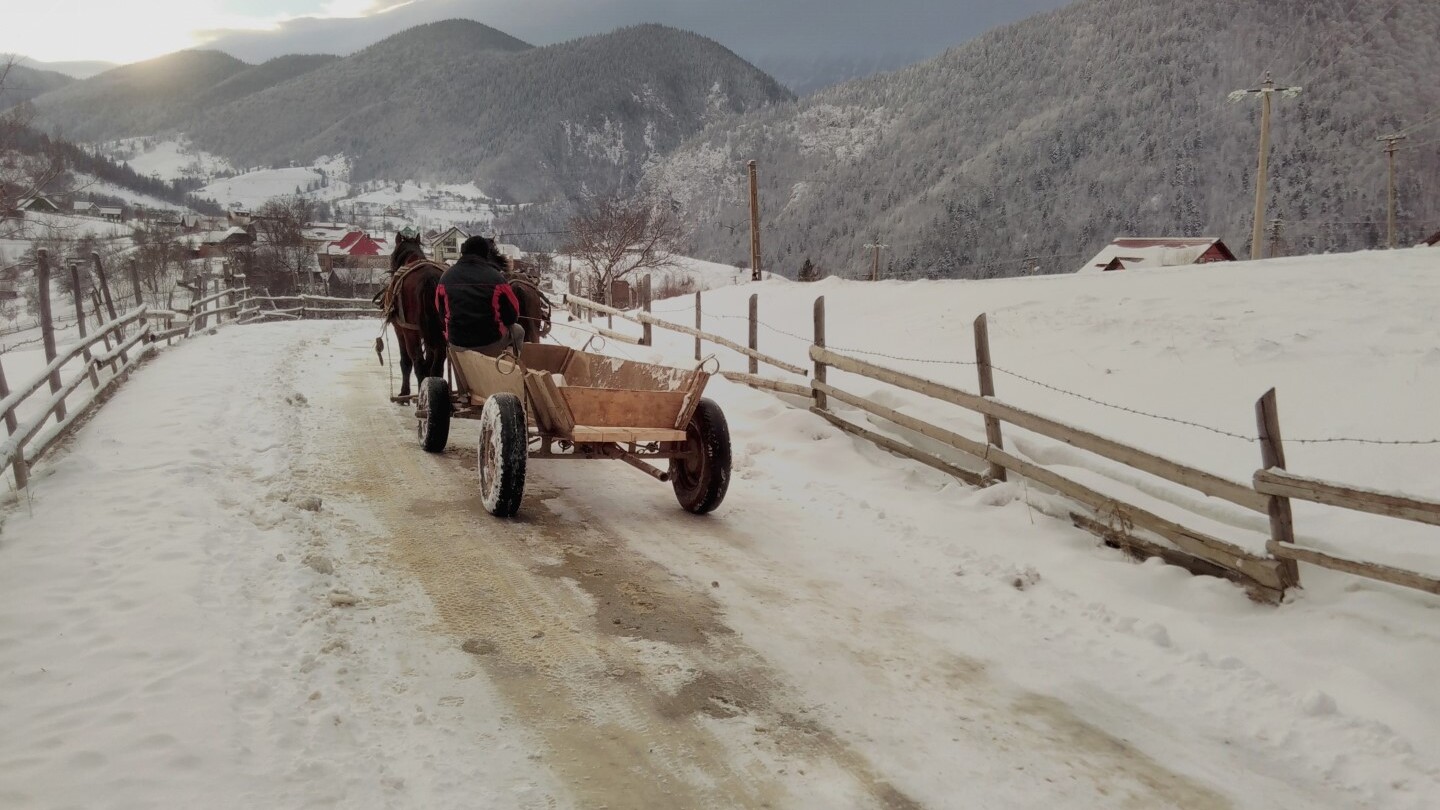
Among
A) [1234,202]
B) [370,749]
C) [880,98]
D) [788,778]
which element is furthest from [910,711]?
[880,98]

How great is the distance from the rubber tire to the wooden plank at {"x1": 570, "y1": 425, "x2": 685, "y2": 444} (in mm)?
2525

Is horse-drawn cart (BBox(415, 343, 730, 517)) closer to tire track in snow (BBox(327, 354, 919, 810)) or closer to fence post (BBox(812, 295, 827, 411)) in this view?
tire track in snow (BBox(327, 354, 919, 810))

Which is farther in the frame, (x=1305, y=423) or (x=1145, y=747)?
(x=1305, y=423)

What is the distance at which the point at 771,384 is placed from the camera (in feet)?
34.6

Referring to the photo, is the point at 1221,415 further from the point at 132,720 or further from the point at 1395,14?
the point at 1395,14

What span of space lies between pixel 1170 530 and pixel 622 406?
3684mm

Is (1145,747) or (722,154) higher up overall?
(722,154)

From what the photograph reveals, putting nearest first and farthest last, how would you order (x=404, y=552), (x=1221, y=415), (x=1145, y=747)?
(x=1145, y=747) → (x=404, y=552) → (x=1221, y=415)

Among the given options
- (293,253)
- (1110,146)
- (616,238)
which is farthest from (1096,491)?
(1110,146)

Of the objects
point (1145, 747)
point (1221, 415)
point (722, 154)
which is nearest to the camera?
point (1145, 747)

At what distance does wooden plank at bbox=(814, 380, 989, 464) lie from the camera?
691 centimetres

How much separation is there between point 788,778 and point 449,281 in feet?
18.6

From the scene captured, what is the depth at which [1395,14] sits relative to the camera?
116938 mm

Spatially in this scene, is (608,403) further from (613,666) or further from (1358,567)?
(1358,567)
